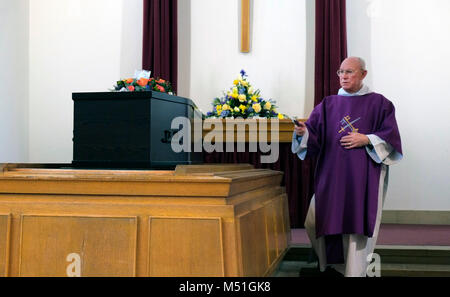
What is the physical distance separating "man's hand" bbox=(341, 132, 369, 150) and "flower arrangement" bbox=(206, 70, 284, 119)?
6.77 feet

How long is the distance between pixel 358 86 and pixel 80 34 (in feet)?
13.4

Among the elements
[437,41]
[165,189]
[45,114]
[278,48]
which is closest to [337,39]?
[278,48]

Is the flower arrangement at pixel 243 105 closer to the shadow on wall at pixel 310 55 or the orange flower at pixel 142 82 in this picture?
the shadow on wall at pixel 310 55

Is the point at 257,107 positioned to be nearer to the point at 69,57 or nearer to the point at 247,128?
the point at 247,128

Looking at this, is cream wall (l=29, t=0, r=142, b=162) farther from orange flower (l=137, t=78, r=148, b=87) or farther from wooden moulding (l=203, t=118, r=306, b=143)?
orange flower (l=137, t=78, r=148, b=87)

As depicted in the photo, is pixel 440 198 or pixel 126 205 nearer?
pixel 126 205

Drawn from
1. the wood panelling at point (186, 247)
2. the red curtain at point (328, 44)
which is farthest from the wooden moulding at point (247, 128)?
the wood panelling at point (186, 247)

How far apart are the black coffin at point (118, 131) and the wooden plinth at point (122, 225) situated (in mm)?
582

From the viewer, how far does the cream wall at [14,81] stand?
20.8 ft

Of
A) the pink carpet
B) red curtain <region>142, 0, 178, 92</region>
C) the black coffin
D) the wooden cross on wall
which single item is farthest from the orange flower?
the wooden cross on wall

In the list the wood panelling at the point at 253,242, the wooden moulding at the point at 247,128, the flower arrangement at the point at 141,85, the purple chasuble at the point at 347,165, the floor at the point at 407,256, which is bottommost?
the floor at the point at 407,256

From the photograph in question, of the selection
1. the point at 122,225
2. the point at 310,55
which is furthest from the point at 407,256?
the point at 310,55

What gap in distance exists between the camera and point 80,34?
6.83 meters

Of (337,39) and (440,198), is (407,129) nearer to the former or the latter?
(440,198)
